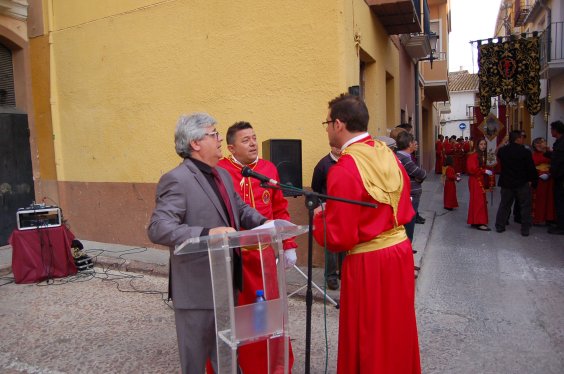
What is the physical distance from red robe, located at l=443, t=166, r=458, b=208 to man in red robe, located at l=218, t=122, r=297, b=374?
763cm

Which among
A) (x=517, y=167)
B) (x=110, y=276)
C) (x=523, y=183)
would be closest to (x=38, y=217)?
(x=110, y=276)

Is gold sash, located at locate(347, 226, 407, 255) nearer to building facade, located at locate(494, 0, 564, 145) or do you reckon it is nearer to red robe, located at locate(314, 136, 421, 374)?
red robe, located at locate(314, 136, 421, 374)

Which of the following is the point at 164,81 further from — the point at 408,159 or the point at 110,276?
the point at 408,159

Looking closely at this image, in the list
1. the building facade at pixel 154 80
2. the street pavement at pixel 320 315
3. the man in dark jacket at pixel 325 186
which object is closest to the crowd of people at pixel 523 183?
the street pavement at pixel 320 315

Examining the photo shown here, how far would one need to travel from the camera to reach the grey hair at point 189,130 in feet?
8.83

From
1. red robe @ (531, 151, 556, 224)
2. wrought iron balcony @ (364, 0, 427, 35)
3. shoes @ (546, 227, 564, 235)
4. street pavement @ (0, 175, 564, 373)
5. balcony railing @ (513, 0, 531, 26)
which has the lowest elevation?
street pavement @ (0, 175, 564, 373)

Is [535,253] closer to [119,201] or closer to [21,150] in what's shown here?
[119,201]

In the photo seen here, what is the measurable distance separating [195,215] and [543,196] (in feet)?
27.8

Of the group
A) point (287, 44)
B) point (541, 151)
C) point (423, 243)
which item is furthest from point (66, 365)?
point (541, 151)

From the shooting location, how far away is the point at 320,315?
5023mm

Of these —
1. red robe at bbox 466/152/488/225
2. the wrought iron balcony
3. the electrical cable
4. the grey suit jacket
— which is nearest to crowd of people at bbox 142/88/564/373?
the grey suit jacket

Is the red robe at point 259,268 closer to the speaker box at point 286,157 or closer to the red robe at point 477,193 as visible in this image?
the speaker box at point 286,157

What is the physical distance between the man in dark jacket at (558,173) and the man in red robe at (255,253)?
6.31m

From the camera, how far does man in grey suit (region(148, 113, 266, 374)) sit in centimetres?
258
